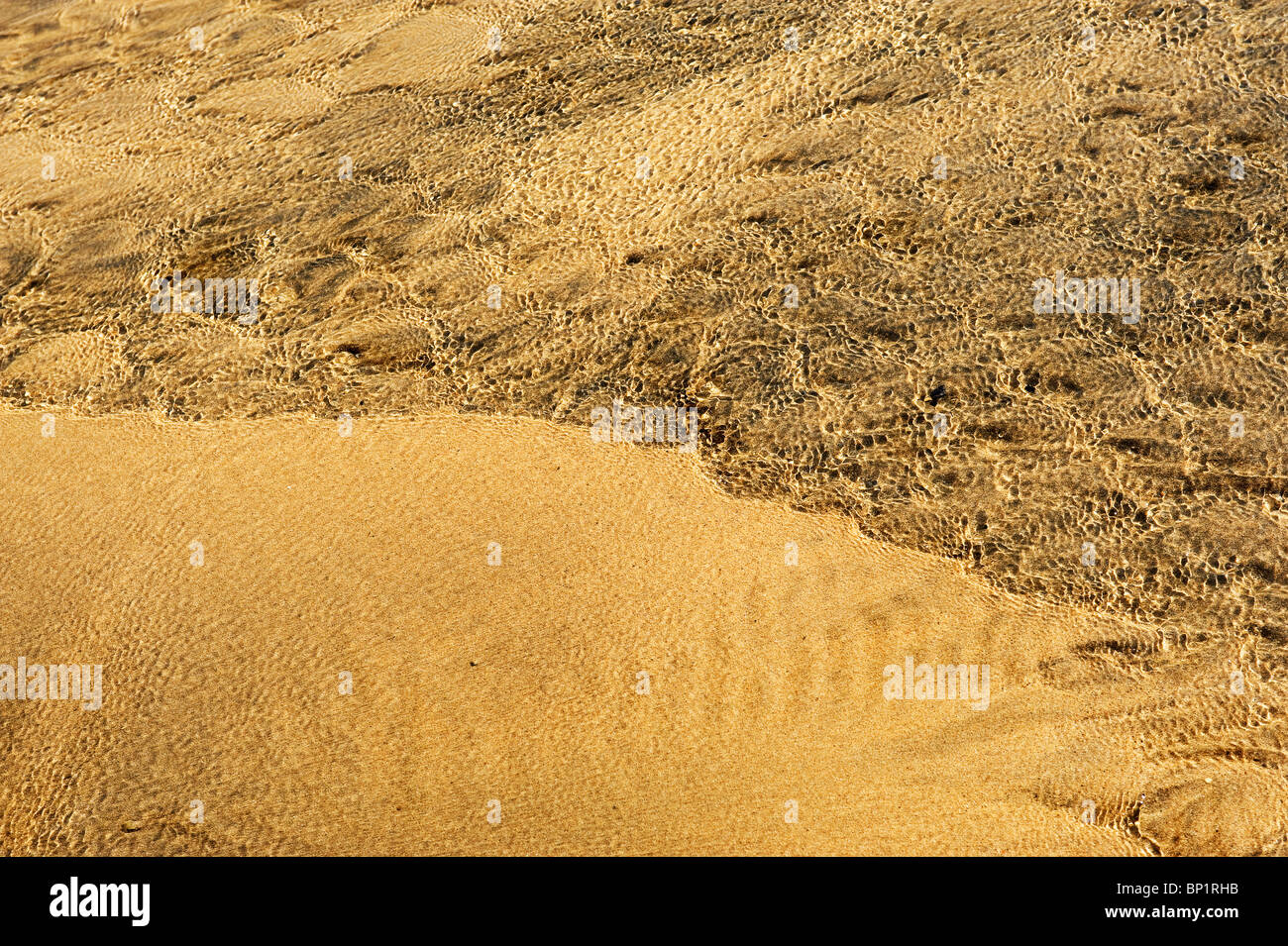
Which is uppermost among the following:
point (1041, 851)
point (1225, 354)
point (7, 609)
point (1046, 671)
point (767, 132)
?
point (767, 132)

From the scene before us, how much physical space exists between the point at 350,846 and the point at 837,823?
2.87 metres

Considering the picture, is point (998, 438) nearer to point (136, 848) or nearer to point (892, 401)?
point (892, 401)

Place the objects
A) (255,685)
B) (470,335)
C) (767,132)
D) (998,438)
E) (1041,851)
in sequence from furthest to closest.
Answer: (767,132) < (470,335) < (998,438) < (255,685) < (1041,851)

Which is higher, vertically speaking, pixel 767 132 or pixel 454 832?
pixel 767 132

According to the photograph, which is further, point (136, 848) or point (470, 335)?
point (470, 335)

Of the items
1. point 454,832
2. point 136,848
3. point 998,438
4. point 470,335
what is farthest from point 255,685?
point 998,438

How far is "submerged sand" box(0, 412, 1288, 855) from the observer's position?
240 inches

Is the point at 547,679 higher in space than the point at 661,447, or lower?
lower

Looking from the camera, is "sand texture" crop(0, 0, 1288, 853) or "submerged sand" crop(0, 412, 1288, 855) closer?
"submerged sand" crop(0, 412, 1288, 855)

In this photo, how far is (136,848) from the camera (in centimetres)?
607

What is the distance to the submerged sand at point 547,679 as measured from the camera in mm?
6094

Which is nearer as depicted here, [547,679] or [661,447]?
[547,679]

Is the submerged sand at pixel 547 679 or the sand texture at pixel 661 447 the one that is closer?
the submerged sand at pixel 547 679

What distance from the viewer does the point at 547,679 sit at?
21.7 feet
